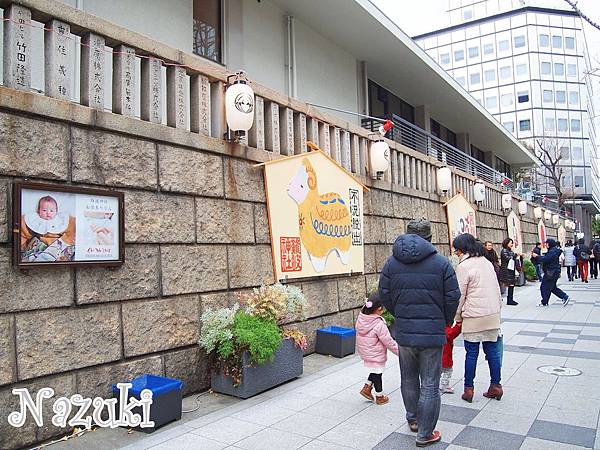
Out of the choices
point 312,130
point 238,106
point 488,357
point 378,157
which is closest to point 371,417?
point 488,357

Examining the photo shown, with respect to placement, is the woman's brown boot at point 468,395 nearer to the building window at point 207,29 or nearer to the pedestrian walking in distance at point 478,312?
the pedestrian walking in distance at point 478,312

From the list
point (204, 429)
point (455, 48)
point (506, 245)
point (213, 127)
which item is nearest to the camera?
point (204, 429)

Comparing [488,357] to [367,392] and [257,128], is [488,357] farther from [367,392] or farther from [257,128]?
[257,128]

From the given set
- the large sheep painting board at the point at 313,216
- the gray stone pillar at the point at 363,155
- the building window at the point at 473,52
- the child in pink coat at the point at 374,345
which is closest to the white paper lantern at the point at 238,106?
the large sheep painting board at the point at 313,216

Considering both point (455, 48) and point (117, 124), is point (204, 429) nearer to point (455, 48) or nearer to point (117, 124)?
point (117, 124)

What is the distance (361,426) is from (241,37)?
8150 mm

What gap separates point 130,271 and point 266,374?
209 centimetres

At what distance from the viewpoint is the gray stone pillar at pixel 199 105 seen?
636cm

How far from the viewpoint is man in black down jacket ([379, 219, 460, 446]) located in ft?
14.0

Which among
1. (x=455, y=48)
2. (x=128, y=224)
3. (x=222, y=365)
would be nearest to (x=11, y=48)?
(x=128, y=224)

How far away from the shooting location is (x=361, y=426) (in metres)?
4.82

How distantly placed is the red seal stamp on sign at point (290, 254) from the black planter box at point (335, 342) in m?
1.19

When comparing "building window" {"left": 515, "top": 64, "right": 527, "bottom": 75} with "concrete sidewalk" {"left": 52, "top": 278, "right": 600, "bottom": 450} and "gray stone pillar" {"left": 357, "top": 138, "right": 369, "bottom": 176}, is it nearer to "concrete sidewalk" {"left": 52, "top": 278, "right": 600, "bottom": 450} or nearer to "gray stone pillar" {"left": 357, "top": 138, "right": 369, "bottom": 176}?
"gray stone pillar" {"left": 357, "top": 138, "right": 369, "bottom": 176}

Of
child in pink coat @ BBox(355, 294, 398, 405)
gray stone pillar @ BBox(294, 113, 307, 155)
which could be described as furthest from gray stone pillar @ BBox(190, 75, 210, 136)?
child in pink coat @ BBox(355, 294, 398, 405)
